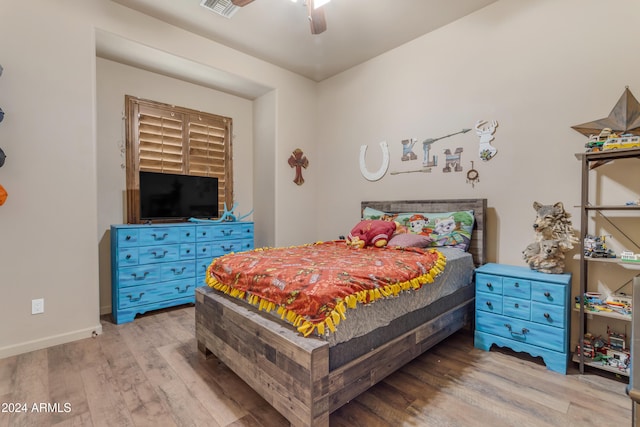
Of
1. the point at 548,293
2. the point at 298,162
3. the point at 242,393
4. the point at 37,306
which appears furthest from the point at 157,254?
the point at 548,293

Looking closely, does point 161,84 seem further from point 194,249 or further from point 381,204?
point 381,204

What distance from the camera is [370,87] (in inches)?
153

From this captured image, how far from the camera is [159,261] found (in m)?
3.19

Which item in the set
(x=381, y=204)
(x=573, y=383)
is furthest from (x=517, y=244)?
(x=381, y=204)

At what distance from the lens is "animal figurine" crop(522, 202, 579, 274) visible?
2.25m

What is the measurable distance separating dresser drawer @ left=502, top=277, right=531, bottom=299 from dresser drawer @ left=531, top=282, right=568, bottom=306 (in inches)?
1.2

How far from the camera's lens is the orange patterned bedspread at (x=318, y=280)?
1.44m

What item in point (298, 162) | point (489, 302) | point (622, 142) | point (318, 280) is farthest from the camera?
point (298, 162)

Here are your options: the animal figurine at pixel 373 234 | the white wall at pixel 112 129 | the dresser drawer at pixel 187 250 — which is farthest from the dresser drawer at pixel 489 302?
the white wall at pixel 112 129

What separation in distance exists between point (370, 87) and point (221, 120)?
2.08 meters

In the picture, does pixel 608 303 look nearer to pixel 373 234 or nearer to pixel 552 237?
pixel 552 237

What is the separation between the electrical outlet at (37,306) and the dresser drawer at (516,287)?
3713mm

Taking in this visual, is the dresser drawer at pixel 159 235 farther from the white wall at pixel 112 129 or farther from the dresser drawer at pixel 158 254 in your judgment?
the white wall at pixel 112 129

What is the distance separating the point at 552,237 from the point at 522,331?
2.46 ft
